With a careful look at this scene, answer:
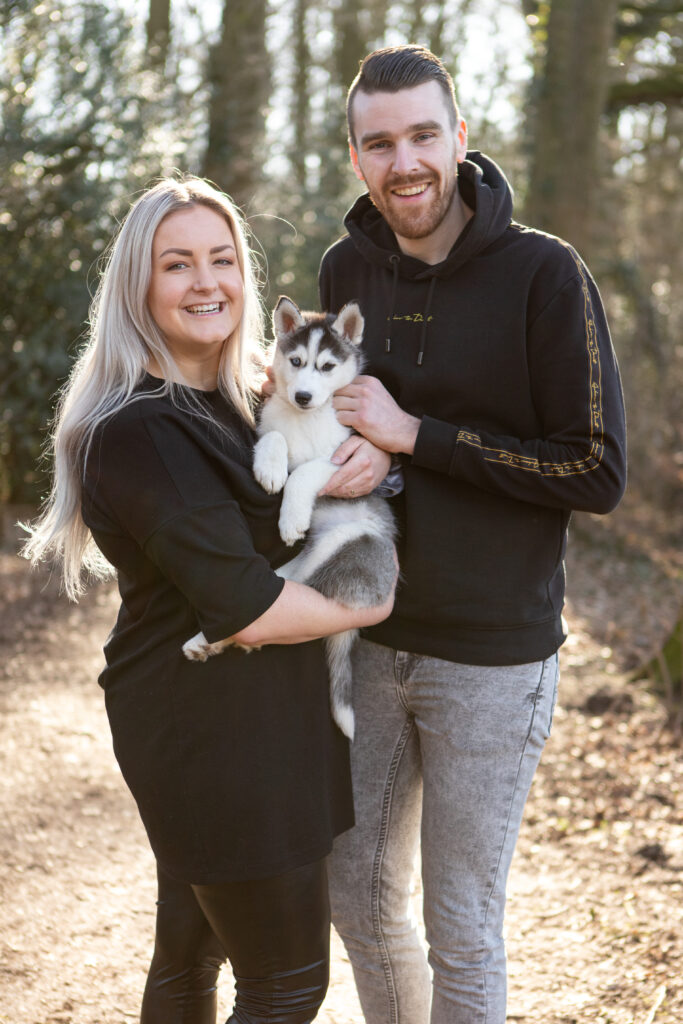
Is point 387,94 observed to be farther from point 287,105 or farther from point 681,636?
point 287,105

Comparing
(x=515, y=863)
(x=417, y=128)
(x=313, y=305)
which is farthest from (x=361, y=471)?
(x=313, y=305)

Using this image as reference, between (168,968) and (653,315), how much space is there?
39.4ft

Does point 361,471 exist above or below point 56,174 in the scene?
below

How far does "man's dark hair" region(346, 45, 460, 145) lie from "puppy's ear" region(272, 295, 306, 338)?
0.90 metres

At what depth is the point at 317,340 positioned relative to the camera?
3.42 m

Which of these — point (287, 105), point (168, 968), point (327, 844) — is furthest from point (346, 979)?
point (287, 105)

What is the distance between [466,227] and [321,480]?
3.05ft

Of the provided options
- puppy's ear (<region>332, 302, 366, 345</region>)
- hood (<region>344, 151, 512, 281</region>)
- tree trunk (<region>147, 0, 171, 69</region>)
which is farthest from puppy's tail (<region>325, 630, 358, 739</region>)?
tree trunk (<region>147, 0, 171, 69</region>)

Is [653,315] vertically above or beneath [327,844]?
above

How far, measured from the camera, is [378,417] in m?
2.87

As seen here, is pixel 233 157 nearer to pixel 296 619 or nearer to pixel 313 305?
pixel 313 305

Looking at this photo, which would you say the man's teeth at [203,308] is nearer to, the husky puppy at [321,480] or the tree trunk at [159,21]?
the husky puppy at [321,480]

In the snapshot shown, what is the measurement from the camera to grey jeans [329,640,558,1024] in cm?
276

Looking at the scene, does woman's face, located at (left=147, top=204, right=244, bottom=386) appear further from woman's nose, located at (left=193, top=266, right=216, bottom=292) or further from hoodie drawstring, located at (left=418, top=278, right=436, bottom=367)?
hoodie drawstring, located at (left=418, top=278, right=436, bottom=367)
